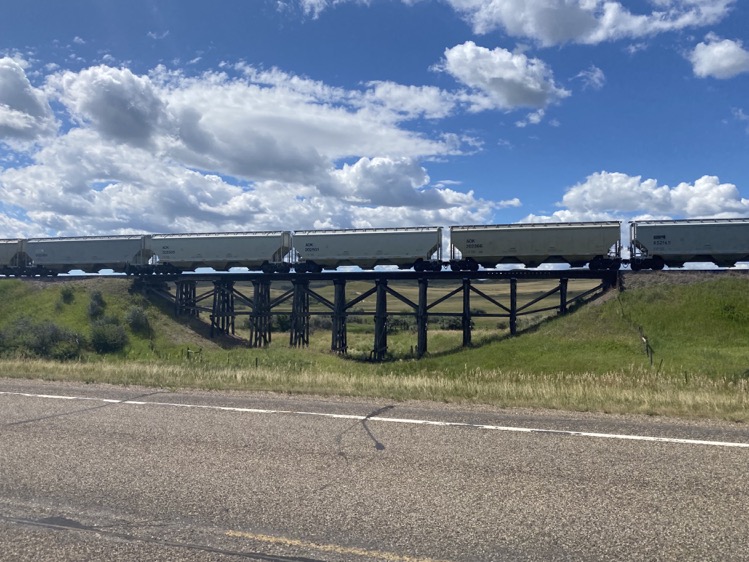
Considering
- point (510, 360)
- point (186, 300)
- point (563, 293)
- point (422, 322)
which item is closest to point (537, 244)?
point (563, 293)

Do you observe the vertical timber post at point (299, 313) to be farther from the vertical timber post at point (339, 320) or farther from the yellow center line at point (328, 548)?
the yellow center line at point (328, 548)

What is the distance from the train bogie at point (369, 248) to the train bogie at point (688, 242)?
10.1 metres

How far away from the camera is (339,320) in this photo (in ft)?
106

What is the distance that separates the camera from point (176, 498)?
5535 millimetres

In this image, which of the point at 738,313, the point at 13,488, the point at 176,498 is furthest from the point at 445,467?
the point at 738,313

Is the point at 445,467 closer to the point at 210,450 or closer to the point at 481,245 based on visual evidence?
the point at 210,450

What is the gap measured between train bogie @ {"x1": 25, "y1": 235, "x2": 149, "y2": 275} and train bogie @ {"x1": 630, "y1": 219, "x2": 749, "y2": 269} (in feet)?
94.3

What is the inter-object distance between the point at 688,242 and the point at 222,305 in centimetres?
2555

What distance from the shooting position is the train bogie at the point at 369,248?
1246 inches

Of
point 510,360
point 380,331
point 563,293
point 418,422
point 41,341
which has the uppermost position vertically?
point 563,293

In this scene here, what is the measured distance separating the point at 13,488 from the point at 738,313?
85.4ft

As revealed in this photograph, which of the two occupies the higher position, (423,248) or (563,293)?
(423,248)

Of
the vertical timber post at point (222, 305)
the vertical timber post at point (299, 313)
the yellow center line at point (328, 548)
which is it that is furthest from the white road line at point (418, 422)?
the vertical timber post at point (222, 305)

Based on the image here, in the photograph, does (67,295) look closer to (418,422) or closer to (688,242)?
(418,422)
